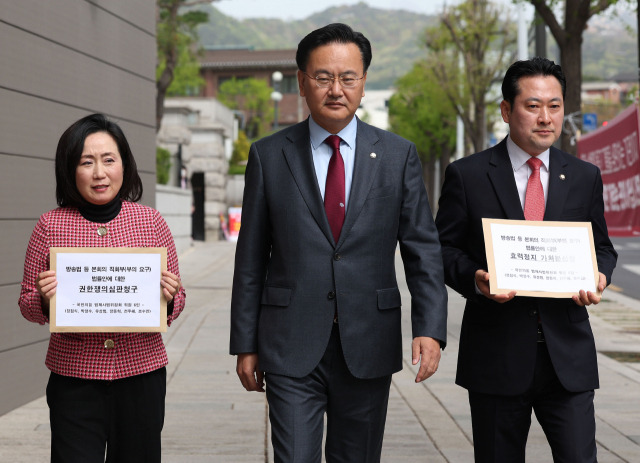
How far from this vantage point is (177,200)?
24766 millimetres

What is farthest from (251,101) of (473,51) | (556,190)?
(556,190)

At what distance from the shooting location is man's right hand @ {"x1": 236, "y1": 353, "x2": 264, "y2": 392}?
3732mm

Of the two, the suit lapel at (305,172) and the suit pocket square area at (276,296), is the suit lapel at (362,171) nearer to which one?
the suit lapel at (305,172)

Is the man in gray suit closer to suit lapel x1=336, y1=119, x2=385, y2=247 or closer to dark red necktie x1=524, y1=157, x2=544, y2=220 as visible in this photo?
suit lapel x1=336, y1=119, x2=385, y2=247

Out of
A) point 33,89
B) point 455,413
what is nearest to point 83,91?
point 33,89

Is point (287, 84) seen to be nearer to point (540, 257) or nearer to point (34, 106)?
point (34, 106)

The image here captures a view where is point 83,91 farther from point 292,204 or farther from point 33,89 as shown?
point 292,204

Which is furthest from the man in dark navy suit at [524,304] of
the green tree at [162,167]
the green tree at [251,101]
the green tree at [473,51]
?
the green tree at [251,101]

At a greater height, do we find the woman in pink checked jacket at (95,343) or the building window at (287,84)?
the building window at (287,84)

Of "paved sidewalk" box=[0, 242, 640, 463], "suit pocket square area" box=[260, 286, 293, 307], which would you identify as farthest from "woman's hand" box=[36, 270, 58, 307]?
"paved sidewalk" box=[0, 242, 640, 463]

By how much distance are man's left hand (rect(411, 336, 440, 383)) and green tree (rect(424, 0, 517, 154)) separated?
2855cm

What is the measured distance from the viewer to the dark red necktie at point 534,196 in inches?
154

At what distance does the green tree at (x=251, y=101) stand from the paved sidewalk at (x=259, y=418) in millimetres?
68741

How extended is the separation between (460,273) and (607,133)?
7.04 meters
